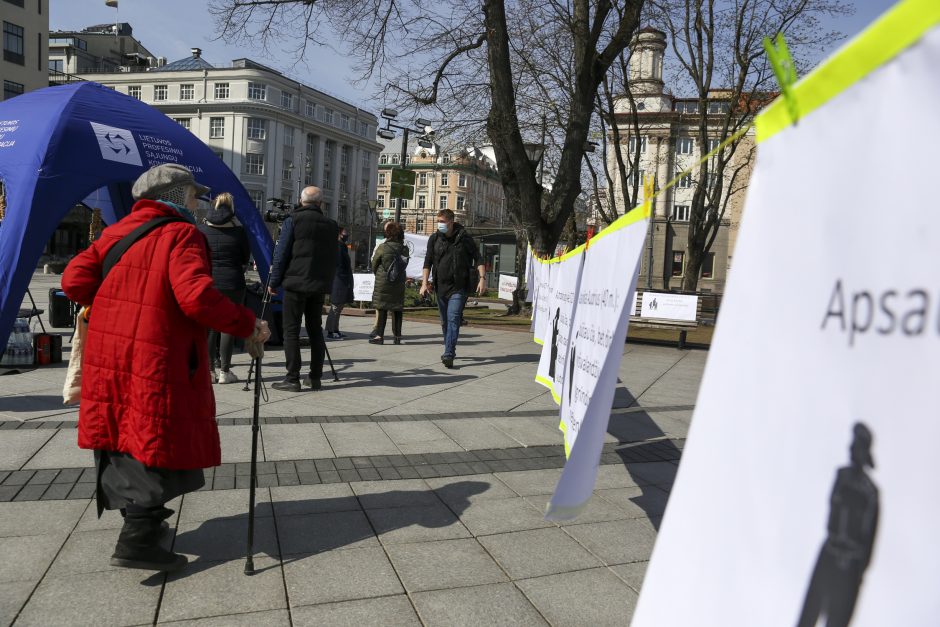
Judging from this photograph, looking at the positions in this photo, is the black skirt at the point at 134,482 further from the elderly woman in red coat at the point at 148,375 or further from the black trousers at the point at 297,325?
the black trousers at the point at 297,325

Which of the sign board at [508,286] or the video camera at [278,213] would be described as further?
the sign board at [508,286]

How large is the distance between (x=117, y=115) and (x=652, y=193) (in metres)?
8.52

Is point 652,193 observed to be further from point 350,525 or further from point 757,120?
point 350,525

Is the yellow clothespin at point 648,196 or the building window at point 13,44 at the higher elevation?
the building window at point 13,44

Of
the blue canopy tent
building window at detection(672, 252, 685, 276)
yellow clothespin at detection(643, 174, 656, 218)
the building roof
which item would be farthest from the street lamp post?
the building roof

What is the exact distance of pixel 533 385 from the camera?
28.4 ft

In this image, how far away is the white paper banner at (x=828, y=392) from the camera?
86 centimetres

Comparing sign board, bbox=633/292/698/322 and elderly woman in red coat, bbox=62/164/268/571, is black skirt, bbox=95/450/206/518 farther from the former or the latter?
sign board, bbox=633/292/698/322

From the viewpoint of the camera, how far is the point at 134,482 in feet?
10.3

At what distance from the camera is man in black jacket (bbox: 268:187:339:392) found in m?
7.41

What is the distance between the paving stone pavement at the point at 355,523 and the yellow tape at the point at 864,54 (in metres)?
2.36

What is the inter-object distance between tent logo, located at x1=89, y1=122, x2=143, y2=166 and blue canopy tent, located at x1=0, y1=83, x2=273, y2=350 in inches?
0.4

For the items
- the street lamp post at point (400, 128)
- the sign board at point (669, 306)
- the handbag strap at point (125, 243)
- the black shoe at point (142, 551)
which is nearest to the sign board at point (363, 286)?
the street lamp post at point (400, 128)

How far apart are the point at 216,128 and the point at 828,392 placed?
91140 mm
